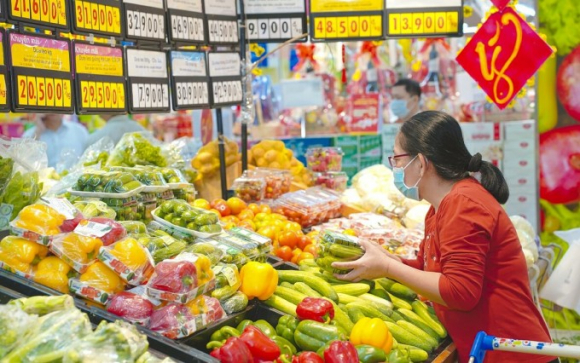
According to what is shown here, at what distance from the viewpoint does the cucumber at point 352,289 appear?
3314 mm

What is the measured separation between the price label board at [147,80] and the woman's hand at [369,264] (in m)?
1.75

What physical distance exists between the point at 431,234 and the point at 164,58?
219 centimetres

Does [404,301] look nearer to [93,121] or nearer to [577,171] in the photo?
[577,171]

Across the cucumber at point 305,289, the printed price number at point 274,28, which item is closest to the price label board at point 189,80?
the printed price number at point 274,28

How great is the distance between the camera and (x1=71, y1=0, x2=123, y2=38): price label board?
361 centimetres

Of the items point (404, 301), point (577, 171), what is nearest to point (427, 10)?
point (577, 171)

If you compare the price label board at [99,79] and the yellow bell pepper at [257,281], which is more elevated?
the price label board at [99,79]

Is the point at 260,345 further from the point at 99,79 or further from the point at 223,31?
the point at 223,31

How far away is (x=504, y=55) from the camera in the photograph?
5.52 metres

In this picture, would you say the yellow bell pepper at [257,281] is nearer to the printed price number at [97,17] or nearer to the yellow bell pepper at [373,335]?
the yellow bell pepper at [373,335]

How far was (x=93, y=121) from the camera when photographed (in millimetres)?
11469

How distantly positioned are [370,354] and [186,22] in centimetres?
274

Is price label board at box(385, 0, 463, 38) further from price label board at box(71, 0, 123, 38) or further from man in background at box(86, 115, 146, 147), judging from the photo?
man in background at box(86, 115, 146, 147)

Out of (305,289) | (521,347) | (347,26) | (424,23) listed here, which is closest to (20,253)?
(305,289)
